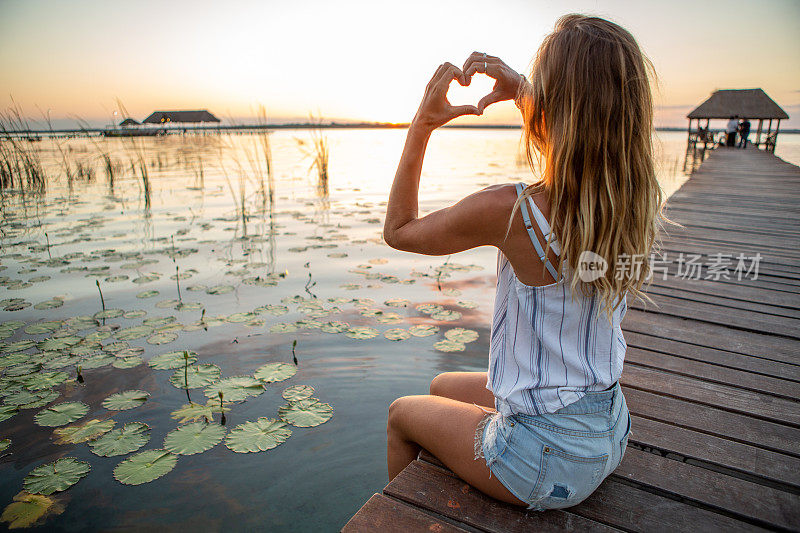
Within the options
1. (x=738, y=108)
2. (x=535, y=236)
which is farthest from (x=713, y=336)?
(x=738, y=108)

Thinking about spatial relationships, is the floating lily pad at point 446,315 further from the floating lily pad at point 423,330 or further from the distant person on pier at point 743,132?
the distant person on pier at point 743,132

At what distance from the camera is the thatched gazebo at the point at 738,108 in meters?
21.7

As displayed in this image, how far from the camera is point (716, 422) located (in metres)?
1.59

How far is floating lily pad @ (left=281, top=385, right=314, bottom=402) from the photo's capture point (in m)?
2.36

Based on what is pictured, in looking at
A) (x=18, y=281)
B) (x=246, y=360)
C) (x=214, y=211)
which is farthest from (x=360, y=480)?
(x=214, y=211)

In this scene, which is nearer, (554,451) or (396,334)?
(554,451)

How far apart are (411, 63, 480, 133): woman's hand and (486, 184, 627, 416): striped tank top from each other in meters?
0.29

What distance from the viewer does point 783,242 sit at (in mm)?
4012

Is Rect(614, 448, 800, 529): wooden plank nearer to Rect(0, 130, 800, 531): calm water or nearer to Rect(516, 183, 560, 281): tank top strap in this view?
Rect(516, 183, 560, 281): tank top strap

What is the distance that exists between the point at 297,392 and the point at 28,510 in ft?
3.67

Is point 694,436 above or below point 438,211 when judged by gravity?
below

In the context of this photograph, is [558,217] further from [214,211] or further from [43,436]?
[214,211]

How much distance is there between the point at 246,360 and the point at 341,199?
5.66 m

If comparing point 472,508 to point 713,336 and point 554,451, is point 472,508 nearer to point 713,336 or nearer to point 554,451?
point 554,451
